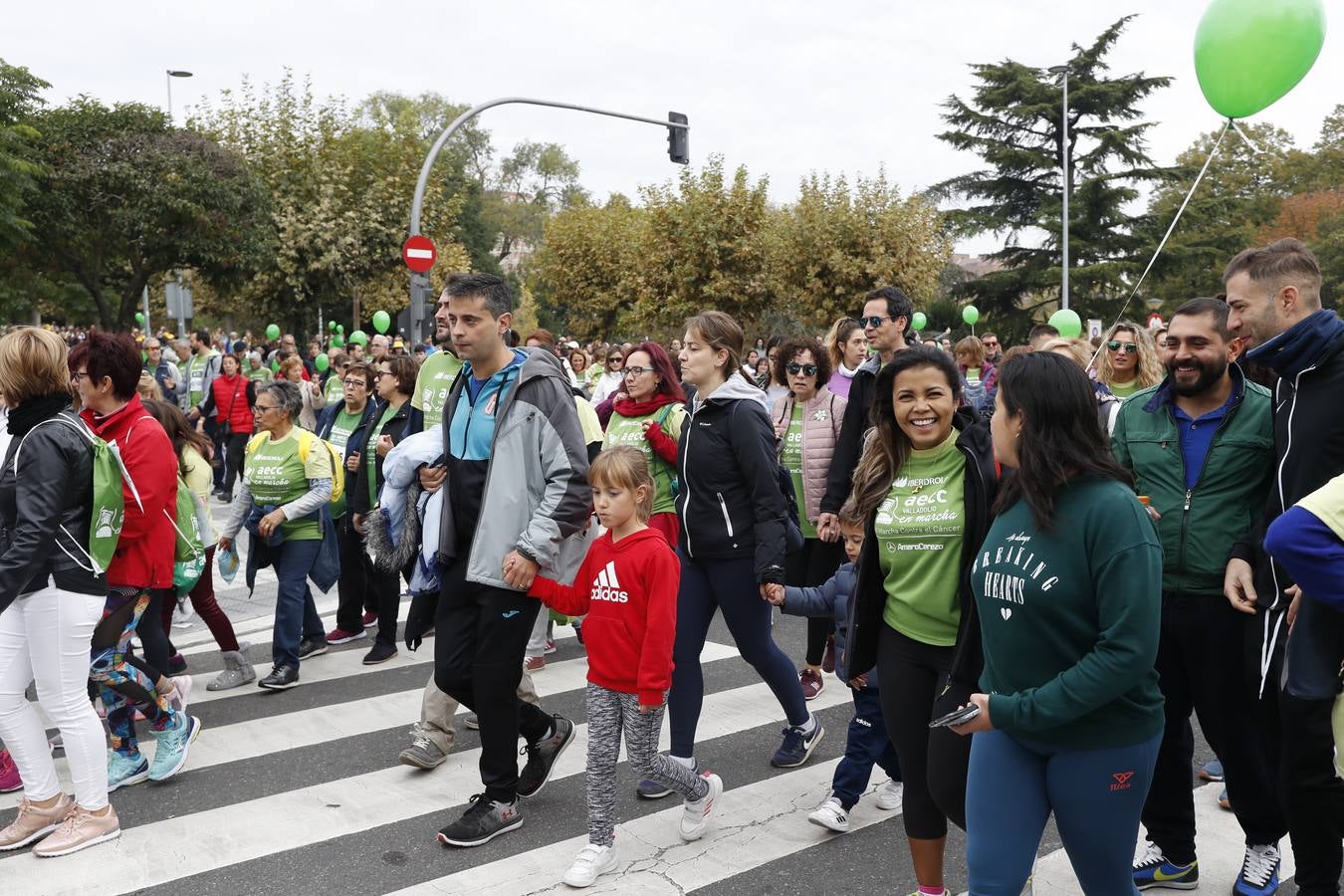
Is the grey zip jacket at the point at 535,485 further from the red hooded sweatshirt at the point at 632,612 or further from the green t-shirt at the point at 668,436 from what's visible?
the green t-shirt at the point at 668,436

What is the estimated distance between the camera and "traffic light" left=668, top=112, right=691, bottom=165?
19812mm

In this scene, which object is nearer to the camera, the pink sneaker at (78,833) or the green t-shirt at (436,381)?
the pink sneaker at (78,833)

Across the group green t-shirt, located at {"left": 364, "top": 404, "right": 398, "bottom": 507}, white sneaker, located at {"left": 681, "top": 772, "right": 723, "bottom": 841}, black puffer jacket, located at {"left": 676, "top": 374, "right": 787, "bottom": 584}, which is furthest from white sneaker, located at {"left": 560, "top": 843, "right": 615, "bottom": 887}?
green t-shirt, located at {"left": 364, "top": 404, "right": 398, "bottom": 507}

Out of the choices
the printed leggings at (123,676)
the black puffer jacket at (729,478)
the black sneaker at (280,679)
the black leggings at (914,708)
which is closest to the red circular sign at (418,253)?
the black sneaker at (280,679)

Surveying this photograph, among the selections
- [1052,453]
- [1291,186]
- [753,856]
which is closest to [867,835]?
[753,856]

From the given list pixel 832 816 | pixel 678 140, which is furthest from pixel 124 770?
pixel 678 140

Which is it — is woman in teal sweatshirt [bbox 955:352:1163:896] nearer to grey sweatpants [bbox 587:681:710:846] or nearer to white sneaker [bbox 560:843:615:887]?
grey sweatpants [bbox 587:681:710:846]

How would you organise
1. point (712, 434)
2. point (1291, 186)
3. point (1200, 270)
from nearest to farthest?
point (712, 434) → point (1200, 270) → point (1291, 186)

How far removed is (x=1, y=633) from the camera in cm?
432

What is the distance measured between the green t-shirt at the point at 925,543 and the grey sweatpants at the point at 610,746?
1.09 meters

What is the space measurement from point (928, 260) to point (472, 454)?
30876 mm

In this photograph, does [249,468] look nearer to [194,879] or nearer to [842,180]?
[194,879]

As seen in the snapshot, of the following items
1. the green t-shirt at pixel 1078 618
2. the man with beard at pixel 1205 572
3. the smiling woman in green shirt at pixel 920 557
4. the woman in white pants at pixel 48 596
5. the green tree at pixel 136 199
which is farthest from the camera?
the green tree at pixel 136 199

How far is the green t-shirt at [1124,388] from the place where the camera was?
6633 millimetres
